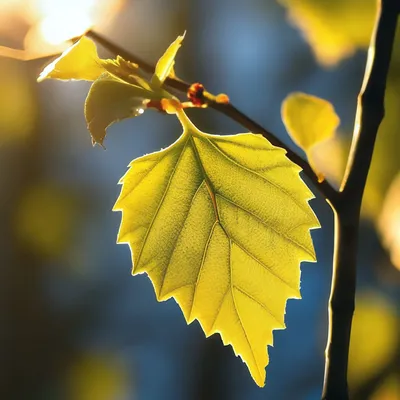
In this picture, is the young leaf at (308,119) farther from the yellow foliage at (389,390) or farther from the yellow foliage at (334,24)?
the yellow foliage at (389,390)

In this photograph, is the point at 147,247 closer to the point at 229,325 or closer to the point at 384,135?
the point at 229,325

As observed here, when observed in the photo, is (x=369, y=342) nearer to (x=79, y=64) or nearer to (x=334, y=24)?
(x=334, y=24)

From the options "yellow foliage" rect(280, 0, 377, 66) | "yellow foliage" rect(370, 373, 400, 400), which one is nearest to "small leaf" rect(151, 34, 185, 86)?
"yellow foliage" rect(280, 0, 377, 66)

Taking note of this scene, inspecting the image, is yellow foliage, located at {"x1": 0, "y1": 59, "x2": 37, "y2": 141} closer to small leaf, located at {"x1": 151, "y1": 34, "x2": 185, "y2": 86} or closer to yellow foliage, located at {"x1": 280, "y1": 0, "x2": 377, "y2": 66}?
yellow foliage, located at {"x1": 280, "y1": 0, "x2": 377, "y2": 66}

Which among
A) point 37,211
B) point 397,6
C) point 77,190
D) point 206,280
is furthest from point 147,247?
point 77,190

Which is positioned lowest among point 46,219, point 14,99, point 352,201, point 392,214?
point 392,214

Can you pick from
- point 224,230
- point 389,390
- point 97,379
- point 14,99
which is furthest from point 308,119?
point 14,99

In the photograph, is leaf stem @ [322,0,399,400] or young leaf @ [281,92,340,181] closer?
leaf stem @ [322,0,399,400]

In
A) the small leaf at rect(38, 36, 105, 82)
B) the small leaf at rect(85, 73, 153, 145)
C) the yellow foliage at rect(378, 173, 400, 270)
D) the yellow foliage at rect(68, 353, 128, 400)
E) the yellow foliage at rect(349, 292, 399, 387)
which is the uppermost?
the small leaf at rect(38, 36, 105, 82)
